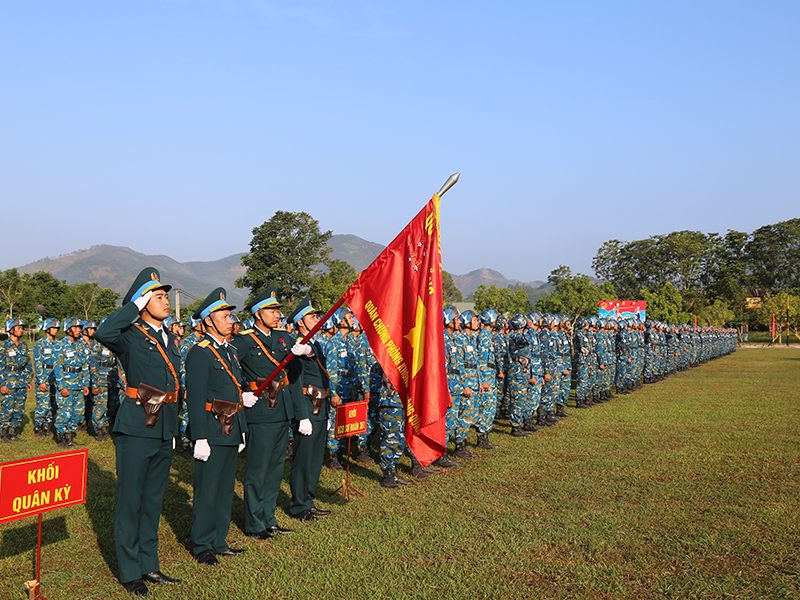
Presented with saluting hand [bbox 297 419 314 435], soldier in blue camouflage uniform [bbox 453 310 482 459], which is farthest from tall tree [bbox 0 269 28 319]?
saluting hand [bbox 297 419 314 435]

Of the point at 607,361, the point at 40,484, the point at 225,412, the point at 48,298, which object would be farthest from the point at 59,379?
the point at 48,298

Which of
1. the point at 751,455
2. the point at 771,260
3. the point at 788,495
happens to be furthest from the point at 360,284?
the point at 771,260

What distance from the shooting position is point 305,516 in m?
6.21

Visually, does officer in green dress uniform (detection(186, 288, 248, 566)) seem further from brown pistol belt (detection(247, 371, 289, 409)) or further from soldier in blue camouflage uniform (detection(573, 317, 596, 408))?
soldier in blue camouflage uniform (detection(573, 317, 596, 408))

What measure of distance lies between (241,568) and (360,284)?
8.79ft

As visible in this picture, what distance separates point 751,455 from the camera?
29.7 feet

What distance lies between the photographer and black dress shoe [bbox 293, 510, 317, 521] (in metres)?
6.20

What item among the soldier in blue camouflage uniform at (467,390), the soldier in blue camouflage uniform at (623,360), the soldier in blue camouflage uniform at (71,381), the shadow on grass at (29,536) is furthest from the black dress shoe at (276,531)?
the soldier in blue camouflage uniform at (623,360)

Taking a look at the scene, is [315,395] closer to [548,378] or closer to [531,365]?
[531,365]

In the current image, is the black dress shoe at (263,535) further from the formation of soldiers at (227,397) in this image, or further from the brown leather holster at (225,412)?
the brown leather holster at (225,412)

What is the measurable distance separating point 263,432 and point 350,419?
5.73 ft

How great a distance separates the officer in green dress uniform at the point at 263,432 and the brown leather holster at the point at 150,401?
3.70 feet

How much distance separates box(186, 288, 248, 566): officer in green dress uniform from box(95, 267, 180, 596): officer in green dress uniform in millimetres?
258

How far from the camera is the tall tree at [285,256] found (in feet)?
181
